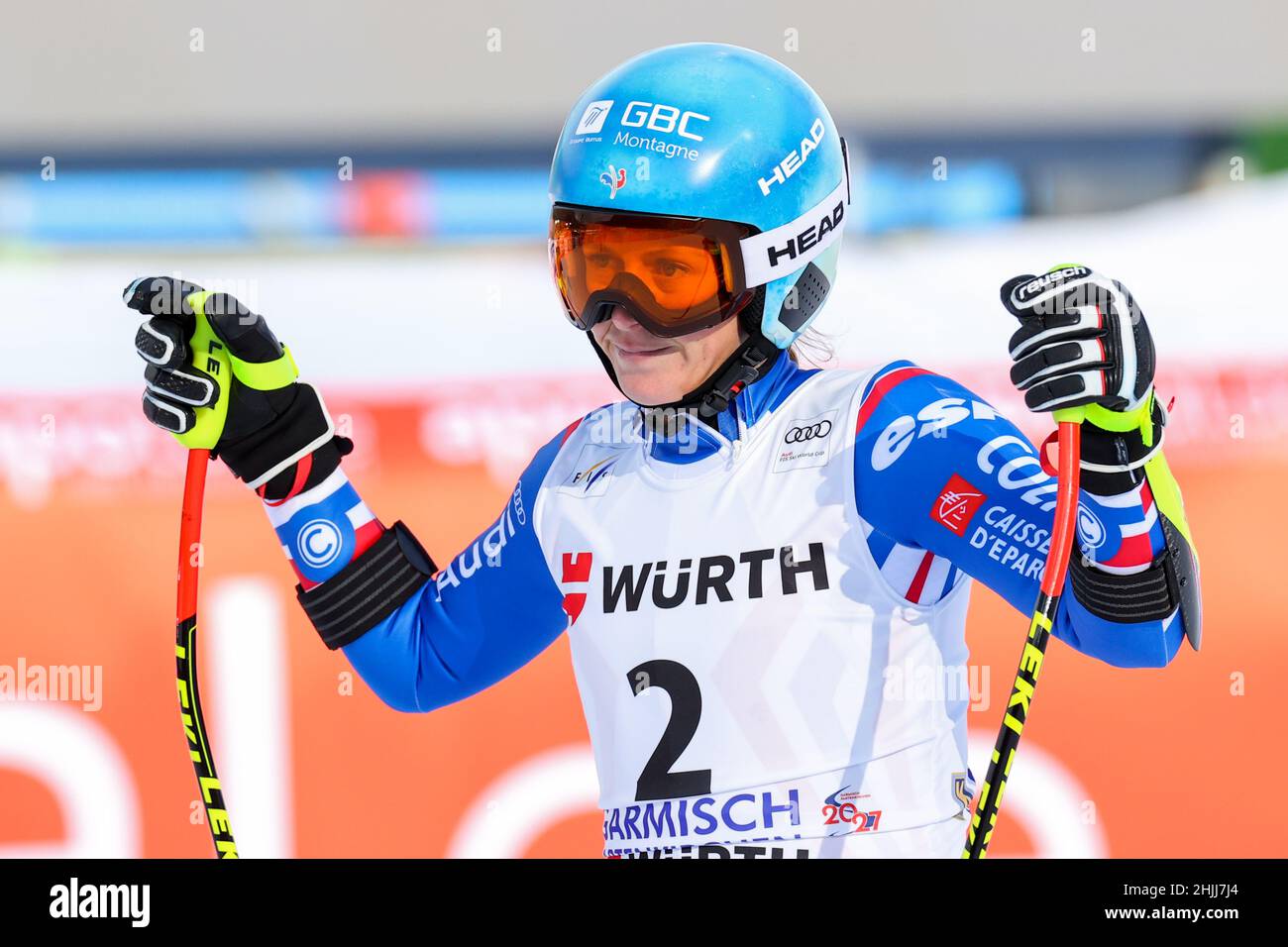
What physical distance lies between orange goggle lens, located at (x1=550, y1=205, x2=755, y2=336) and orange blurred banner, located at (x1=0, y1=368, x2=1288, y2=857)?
251cm

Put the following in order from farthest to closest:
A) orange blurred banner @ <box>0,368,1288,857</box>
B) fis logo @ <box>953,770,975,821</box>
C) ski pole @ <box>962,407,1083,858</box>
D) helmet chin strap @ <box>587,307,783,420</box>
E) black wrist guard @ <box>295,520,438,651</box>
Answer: orange blurred banner @ <box>0,368,1288,857</box>
black wrist guard @ <box>295,520,438,651</box>
helmet chin strap @ <box>587,307,783,420</box>
fis logo @ <box>953,770,975,821</box>
ski pole @ <box>962,407,1083,858</box>

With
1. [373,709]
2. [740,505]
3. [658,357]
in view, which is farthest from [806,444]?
[373,709]

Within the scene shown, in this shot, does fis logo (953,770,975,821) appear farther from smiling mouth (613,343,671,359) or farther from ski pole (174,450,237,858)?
ski pole (174,450,237,858)

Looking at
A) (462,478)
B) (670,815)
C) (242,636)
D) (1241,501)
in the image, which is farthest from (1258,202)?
(670,815)

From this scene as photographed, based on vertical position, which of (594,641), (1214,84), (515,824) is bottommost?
(515,824)

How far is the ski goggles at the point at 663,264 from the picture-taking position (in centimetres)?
259

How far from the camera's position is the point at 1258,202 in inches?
231

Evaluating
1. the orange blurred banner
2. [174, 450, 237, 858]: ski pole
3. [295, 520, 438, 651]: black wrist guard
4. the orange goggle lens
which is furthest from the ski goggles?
the orange blurred banner

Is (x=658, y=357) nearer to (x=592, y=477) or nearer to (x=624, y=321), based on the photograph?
(x=624, y=321)

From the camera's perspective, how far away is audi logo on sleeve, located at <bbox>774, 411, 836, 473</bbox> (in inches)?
99.7

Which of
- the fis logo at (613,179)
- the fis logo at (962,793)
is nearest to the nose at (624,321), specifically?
the fis logo at (613,179)
